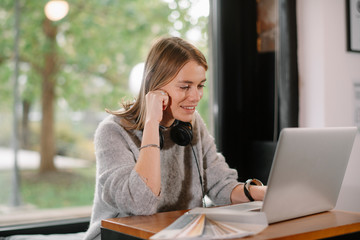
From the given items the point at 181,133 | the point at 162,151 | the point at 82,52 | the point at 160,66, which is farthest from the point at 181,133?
the point at 82,52

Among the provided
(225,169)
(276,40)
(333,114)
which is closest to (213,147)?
(225,169)

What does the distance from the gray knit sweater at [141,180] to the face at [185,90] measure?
0.48ft

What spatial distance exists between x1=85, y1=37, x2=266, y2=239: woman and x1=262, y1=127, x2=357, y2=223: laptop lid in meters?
0.37

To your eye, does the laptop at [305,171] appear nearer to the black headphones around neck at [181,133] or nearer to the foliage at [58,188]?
the black headphones around neck at [181,133]

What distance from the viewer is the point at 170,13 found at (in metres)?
3.45

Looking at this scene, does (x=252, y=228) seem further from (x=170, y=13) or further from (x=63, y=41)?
(x=63, y=41)

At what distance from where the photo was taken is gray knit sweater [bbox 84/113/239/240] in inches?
56.8

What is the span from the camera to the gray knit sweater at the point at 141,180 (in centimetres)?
144

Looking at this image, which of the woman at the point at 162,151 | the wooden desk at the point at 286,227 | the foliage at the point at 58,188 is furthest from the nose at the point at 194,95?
the foliage at the point at 58,188

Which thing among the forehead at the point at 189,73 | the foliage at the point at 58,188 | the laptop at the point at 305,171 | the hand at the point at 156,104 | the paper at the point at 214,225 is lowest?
the foliage at the point at 58,188

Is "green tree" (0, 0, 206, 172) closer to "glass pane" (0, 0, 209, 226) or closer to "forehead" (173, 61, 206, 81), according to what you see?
"glass pane" (0, 0, 209, 226)

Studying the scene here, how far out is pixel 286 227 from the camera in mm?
1170

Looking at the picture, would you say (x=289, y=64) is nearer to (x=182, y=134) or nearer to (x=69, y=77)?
(x=182, y=134)

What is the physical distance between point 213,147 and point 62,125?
7.95ft
